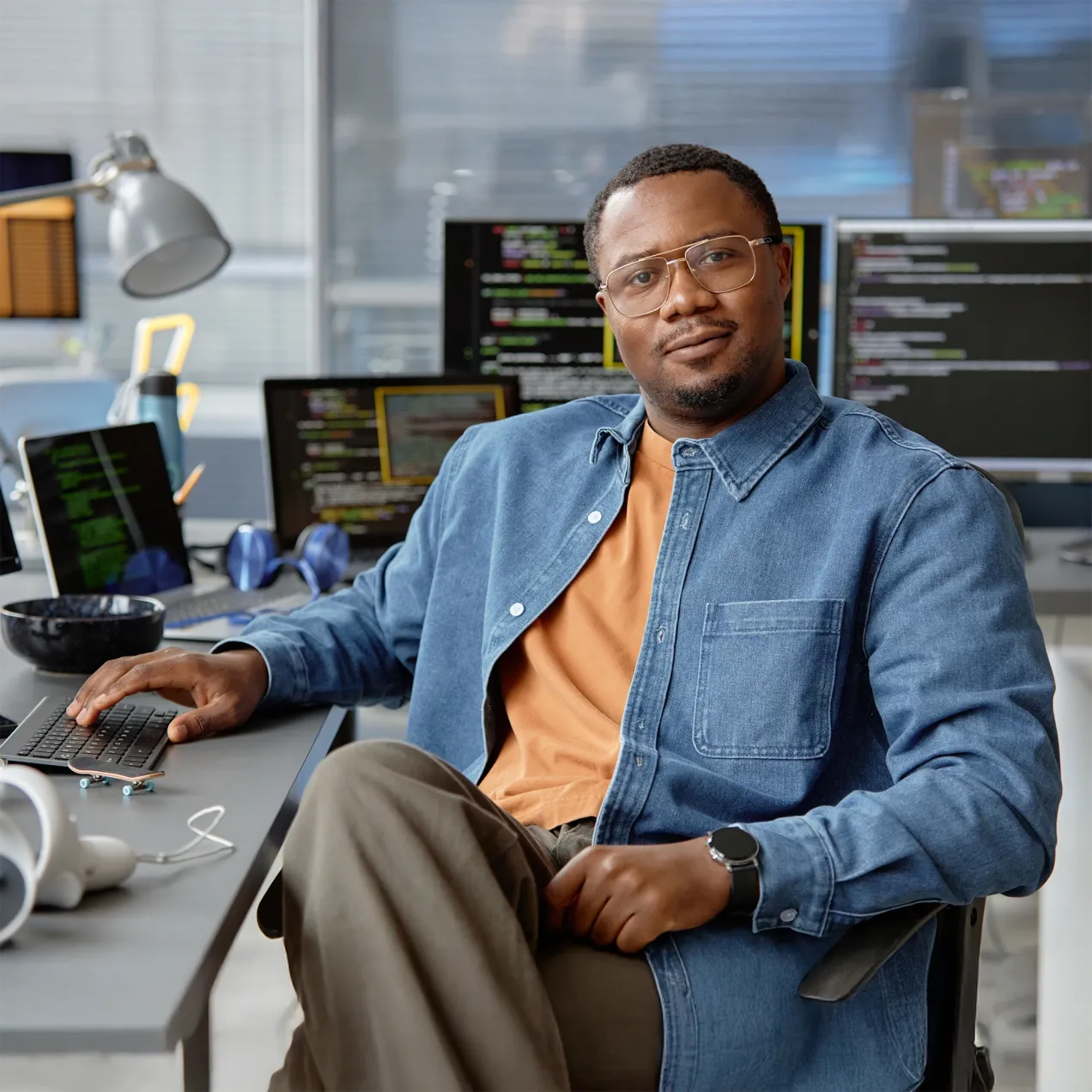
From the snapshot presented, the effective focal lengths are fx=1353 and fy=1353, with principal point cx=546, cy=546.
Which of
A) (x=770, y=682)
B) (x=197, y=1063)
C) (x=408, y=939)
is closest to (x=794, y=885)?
(x=770, y=682)

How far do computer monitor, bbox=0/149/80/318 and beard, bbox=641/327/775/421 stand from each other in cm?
149

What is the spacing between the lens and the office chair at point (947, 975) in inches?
43.3

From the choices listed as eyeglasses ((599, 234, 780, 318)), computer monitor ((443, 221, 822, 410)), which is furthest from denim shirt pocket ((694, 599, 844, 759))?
computer monitor ((443, 221, 822, 410))

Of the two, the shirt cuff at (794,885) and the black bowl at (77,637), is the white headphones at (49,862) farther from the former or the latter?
the black bowl at (77,637)

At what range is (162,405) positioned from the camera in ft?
8.04

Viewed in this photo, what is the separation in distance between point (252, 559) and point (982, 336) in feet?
4.93

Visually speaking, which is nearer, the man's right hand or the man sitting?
the man sitting

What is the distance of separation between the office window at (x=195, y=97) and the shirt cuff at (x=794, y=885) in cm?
332

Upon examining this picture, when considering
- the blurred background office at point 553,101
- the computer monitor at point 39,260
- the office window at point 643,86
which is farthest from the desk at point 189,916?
the office window at point 643,86

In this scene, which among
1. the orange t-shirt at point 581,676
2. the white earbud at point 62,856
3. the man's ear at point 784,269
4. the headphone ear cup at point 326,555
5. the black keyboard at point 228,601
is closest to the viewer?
the white earbud at point 62,856

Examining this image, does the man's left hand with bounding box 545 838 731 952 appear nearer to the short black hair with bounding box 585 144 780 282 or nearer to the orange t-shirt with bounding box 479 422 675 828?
the orange t-shirt with bounding box 479 422 675 828

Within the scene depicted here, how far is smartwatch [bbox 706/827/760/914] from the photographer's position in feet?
3.62

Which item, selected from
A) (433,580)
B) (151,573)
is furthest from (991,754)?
(151,573)

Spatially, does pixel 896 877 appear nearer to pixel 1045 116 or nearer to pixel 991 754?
pixel 991 754
